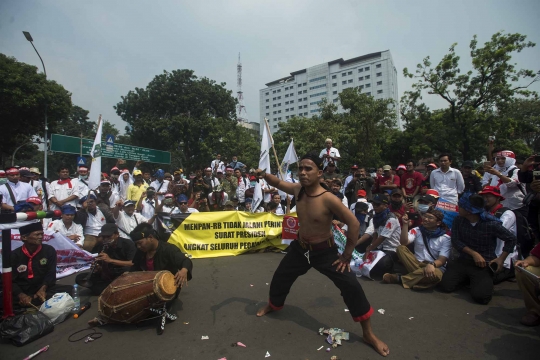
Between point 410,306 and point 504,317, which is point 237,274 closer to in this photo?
point 410,306

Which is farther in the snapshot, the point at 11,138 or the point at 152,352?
the point at 11,138

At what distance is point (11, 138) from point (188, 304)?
73.0ft

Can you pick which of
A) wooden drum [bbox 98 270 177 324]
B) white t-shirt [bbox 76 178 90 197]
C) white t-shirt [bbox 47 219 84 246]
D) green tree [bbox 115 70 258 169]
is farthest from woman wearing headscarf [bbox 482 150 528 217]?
green tree [bbox 115 70 258 169]

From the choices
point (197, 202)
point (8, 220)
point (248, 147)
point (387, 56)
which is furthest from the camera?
point (387, 56)

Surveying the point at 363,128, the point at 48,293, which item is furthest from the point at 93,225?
the point at 363,128

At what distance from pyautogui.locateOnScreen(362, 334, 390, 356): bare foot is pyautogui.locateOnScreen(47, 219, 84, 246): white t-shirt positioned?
5675 mm

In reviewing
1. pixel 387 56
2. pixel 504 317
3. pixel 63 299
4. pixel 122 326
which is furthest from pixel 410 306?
pixel 387 56

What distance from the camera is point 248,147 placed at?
2950 cm

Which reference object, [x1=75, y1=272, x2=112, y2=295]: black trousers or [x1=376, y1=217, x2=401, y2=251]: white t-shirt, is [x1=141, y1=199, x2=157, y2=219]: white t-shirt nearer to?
[x1=75, y1=272, x2=112, y2=295]: black trousers

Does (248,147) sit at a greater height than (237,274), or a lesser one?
greater

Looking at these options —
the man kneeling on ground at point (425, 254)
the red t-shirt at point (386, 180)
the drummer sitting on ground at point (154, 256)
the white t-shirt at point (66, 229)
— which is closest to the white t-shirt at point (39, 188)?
the white t-shirt at point (66, 229)

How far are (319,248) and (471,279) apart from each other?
2.55 metres

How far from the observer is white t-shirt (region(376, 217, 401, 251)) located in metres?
5.23

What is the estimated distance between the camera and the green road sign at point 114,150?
2068 cm
